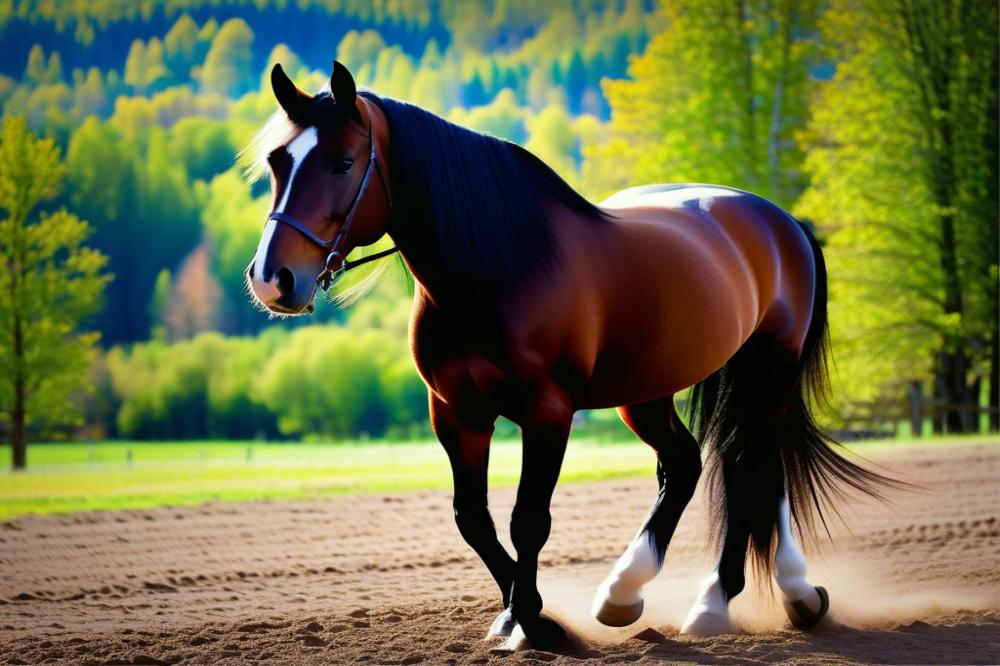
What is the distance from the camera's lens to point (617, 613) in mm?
3924

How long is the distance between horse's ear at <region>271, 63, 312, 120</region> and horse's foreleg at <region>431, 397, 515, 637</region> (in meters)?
1.16

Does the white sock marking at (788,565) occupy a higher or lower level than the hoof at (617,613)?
higher

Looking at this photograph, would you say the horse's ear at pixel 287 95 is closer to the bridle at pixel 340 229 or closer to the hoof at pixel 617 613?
the bridle at pixel 340 229

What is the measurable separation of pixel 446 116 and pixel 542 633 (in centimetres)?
1509

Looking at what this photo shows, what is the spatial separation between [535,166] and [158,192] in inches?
890

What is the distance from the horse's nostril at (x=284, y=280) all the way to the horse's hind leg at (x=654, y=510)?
1.71 meters

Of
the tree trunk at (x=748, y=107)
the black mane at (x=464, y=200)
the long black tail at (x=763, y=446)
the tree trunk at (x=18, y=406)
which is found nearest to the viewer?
the black mane at (x=464, y=200)

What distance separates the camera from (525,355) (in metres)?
3.39

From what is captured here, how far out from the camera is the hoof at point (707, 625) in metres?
4.18

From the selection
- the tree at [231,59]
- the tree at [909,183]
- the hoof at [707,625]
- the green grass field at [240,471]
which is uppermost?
Result: the tree at [231,59]

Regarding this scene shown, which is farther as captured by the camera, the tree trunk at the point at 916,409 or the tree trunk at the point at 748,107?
the tree trunk at the point at 916,409

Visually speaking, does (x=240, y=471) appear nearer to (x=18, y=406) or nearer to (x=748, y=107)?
(x=18, y=406)

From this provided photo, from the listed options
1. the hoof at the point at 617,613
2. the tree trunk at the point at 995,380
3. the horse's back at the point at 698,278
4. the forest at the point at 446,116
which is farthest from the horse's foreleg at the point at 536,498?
the tree trunk at the point at 995,380

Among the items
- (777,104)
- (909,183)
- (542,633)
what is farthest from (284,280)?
(777,104)
